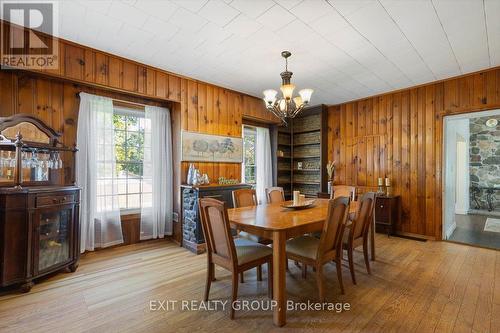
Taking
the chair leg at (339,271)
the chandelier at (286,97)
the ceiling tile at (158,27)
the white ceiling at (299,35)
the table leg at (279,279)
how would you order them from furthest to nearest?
1. the chandelier at (286,97)
2. the ceiling tile at (158,27)
3. the chair leg at (339,271)
4. the white ceiling at (299,35)
5. the table leg at (279,279)

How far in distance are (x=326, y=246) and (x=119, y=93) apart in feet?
11.2

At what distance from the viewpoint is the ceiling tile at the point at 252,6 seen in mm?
2125

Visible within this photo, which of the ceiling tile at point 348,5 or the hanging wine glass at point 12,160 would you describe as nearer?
the ceiling tile at point 348,5

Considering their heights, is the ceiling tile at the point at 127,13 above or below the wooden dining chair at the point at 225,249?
above

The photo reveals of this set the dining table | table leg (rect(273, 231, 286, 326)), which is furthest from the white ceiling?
table leg (rect(273, 231, 286, 326))

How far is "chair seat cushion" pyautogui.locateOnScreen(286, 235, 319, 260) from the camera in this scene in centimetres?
223

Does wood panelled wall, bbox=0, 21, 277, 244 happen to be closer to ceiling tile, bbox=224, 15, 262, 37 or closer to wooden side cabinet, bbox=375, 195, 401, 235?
ceiling tile, bbox=224, 15, 262, 37

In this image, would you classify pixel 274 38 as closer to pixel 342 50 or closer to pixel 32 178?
pixel 342 50

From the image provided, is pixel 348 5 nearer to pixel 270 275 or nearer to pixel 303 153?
pixel 270 275

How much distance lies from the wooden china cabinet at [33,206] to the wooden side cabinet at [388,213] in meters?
4.66

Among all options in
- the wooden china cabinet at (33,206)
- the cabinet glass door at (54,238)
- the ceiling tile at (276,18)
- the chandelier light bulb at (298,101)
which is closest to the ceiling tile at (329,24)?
the ceiling tile at (276,18)

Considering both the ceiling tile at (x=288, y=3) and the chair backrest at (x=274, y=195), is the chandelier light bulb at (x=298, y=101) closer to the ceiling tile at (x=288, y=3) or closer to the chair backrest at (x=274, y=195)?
the ceiling tile at (x=288, y=3)

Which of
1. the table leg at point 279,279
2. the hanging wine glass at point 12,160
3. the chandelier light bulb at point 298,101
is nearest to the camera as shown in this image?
the table leg at point 279,279

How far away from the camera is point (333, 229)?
2.22m
